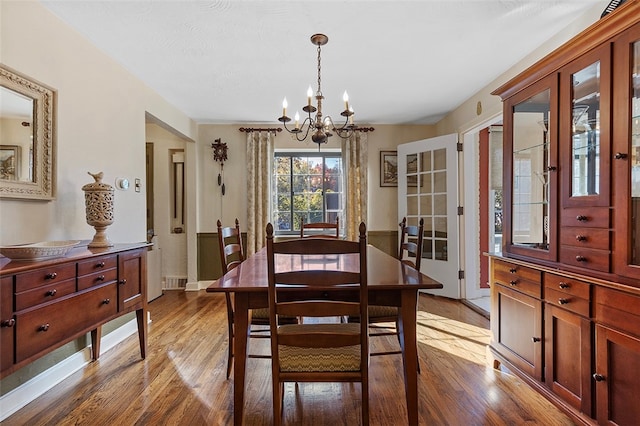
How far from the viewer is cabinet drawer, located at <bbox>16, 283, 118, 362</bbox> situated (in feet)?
5.03

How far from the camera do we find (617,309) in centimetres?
141

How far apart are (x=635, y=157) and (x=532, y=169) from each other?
28.7 inches

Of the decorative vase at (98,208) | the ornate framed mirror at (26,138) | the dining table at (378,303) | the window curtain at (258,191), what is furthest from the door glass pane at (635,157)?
the window curtain at (258,191)

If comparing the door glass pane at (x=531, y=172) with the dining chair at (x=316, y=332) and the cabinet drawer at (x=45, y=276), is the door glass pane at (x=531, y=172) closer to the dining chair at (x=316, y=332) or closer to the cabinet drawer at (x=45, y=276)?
the dining chair at (x=316, y=332)

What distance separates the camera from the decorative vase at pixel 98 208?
2.23 metres

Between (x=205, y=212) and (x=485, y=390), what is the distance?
4.02 m

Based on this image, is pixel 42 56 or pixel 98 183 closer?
pixel 42 56

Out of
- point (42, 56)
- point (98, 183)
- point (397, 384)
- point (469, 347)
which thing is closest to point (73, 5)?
point (42, 56)

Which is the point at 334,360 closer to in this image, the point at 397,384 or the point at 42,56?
the point at 397,384

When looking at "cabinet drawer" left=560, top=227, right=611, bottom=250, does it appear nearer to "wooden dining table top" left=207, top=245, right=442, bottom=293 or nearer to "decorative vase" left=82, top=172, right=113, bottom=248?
"wooden dining table top" left=207, top=245, right=442, bottom=293

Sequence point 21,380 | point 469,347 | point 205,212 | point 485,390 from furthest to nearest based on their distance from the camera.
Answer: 1. point 205,212
2. point 469,347
3. point 485,390
4. point 21,380

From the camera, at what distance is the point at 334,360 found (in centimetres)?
145

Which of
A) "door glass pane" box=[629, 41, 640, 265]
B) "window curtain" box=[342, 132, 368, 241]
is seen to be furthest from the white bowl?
"window curtain" box=[342, 132, 368, 241]

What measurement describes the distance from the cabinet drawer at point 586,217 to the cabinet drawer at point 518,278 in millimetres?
331
